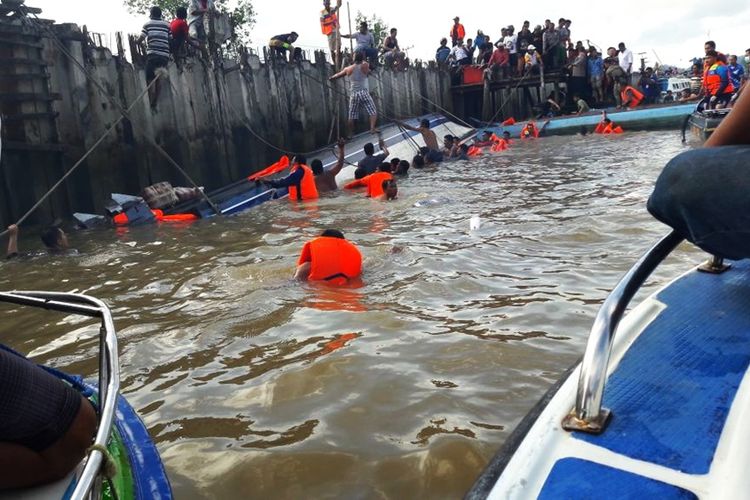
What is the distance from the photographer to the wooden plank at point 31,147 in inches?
360

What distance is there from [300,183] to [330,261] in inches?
233

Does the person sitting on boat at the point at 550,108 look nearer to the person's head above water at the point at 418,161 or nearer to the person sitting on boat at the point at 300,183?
the person's head above water at the point at 418,161

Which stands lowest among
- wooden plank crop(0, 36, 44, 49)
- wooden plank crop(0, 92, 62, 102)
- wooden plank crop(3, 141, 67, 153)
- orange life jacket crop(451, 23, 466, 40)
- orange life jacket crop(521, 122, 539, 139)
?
orange life jacket crop(521, 122, 539, 139)

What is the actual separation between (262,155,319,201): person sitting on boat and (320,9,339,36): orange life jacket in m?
6.27

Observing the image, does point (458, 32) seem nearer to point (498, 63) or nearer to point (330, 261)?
point (498, 63)

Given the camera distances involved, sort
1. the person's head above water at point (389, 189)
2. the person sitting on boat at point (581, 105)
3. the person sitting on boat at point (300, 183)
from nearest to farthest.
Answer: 1. the person's head above water at point (389, 189)
2. the person sitting on boat at point (300, 183)
3. the person sitting on boat at point (581, 105)

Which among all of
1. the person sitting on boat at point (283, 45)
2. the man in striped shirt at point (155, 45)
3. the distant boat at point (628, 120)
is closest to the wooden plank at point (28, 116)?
the man in striped shirt at point (155, 45)

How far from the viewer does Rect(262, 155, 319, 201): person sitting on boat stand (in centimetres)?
1125

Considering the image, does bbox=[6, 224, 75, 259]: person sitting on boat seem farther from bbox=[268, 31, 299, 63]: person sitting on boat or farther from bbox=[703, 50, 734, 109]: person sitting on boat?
bbox=[703, 50, 734, 109]: person sitting on boat

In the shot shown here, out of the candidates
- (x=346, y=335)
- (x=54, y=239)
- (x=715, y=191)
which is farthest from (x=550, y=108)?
(x=715, y=191)

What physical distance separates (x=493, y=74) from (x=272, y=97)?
10.9m

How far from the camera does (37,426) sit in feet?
5.58

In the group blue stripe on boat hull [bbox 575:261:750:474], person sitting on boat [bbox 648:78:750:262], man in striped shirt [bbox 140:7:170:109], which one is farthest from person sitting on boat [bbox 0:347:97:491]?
man in striped shirt [bbox 140:7:170:109]

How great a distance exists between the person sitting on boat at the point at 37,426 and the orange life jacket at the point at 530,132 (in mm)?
19658
